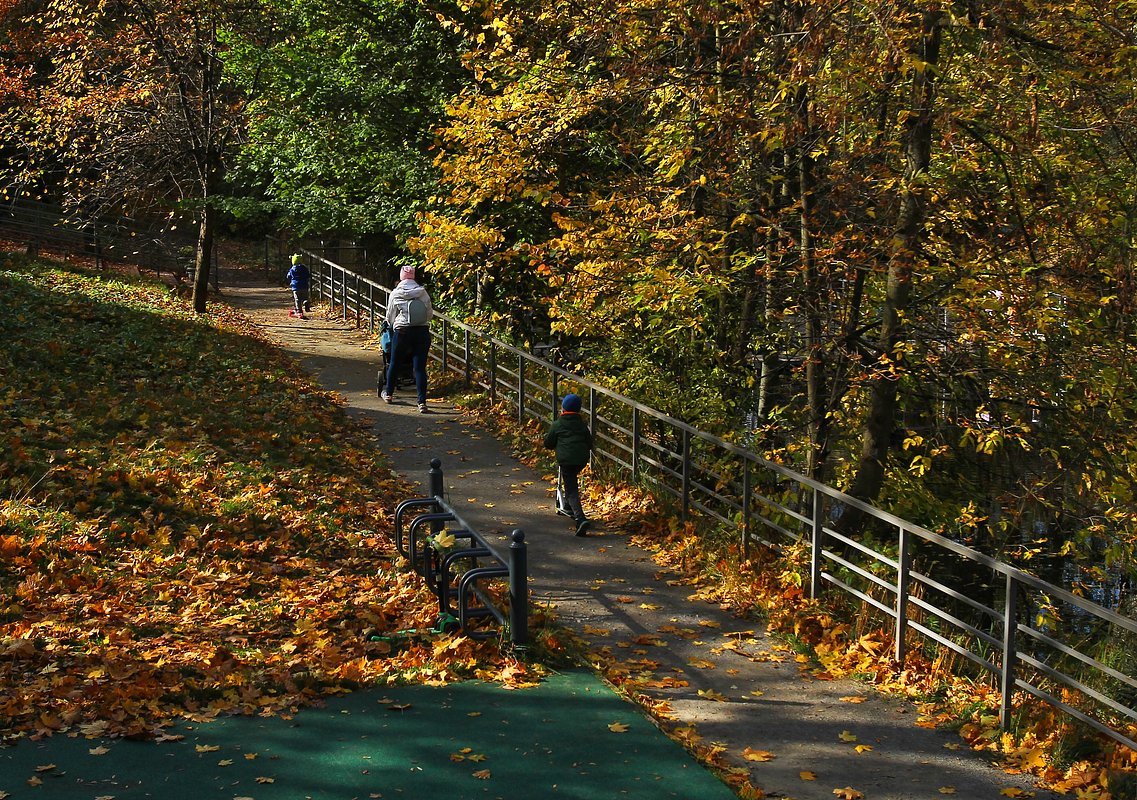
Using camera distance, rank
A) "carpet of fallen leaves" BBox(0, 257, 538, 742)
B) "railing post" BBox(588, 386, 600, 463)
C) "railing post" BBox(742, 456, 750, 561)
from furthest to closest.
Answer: "railing post" BBox(588, 386, 600, 463) → "railing post" BBox(742, 456, 750, 561) → "carpet of fallen leaves" BBox(0, 257, 538, 742)

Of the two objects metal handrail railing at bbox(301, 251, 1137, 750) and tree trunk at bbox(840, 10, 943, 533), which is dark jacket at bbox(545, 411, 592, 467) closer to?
metal handrail railing at bbox(301, 251, 1137, 750)

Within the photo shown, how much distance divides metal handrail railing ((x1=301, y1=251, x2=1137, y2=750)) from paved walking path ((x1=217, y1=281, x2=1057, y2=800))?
0.78 m

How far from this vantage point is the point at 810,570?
10711mm

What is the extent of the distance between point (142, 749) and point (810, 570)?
6071mm

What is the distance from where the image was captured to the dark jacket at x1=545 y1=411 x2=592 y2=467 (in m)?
12.4

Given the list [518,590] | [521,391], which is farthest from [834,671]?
[521,391]

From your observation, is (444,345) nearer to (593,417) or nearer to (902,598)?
(593,417)

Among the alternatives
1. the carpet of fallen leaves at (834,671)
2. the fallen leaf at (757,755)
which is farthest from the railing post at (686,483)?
the fallen leaf at (757,755)

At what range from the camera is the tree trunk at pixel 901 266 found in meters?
10.8

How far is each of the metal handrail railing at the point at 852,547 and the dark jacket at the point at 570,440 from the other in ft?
3.12

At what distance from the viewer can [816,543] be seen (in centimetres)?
1039

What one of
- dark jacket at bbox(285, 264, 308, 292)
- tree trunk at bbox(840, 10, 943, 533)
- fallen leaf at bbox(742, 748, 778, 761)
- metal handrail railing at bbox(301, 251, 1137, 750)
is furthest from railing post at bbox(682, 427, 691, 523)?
dark jacket at bbox(285, 264, 308, 292)

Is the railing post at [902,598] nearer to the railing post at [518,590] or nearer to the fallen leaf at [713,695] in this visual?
the fallen leaf at [713,695]

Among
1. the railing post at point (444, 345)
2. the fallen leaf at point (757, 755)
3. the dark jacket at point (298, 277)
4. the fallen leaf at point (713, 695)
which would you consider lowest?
the fallen leaf at point (757, 755)
